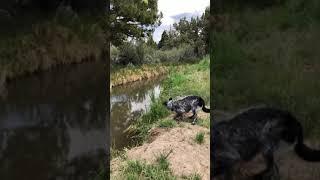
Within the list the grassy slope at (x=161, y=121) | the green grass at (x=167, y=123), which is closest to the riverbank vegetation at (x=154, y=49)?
the grassy slope at (x=161, y=121)

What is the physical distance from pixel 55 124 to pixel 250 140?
122 cm

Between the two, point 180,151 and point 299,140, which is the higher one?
point 299,140

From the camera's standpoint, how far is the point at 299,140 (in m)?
2.75

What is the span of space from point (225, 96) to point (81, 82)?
0.93 metres

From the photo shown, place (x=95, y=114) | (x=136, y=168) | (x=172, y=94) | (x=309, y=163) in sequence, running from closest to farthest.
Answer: (x=309, y=163) → (x=95, y=114) → (x=136, y=168) → (x=172, y=94)

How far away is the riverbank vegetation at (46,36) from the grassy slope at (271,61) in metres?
0.79

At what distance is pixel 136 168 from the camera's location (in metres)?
3.59

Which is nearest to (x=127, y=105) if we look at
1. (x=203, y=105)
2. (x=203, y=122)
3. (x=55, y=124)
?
(x=203, y=122)

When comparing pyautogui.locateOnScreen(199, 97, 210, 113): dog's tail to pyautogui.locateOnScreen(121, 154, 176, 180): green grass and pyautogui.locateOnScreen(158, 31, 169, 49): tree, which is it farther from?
pyautogui.locateOnScreen(158, 31, 169, 49): tree

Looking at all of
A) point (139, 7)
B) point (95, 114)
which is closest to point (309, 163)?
point (95, 114)

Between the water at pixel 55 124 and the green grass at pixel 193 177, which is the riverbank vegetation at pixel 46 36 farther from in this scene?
the green grass at pixel 193 177

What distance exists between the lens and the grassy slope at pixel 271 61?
269 cm

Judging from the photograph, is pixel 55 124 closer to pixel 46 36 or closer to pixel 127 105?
pixel 46 36

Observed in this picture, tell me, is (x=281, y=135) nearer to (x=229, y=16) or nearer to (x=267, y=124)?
(x=267, y=124)
